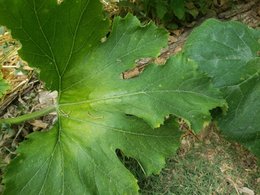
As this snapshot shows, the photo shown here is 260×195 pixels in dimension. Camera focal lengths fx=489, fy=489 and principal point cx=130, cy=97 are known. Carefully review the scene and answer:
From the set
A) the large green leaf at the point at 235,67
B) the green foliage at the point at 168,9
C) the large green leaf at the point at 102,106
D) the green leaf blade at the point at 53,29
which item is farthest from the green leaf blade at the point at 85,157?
the green foliage at the point at 168,9

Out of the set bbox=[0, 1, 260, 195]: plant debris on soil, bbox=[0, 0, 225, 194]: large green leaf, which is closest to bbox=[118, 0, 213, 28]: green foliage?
bbox=[0, 1, 260, 195]: plant debris on soil

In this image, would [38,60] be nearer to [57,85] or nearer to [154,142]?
[57,85]

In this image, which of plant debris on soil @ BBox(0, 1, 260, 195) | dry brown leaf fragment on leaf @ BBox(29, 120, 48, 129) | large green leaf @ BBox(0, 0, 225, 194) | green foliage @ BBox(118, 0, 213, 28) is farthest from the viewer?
green foliage @ BBox(118, 0, 213, 28)

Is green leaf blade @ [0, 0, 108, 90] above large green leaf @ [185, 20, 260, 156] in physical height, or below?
above

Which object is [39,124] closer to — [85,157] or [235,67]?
[85,157]

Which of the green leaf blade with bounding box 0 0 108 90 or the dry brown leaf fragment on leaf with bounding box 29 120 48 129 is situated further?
the dry brown leaf fragment on leaf with bounding box 29 120 48 129

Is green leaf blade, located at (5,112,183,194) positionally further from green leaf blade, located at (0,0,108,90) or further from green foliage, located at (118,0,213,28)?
green foliage, located at (118,0,213,28)

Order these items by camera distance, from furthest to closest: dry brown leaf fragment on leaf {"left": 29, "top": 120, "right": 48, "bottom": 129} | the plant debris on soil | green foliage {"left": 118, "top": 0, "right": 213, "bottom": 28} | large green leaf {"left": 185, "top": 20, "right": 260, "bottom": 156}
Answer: green foliage {"left": 118, "top": 0, "right": 213, "bottom": 28} < dry brown leaf fragment on leaf {"left": 29, "top": 120, "right": 48, "bottom": 129} < the plant debris on soil < large green leaf {"left": 185, "top": 20, "right": 260, "bottom": 156}

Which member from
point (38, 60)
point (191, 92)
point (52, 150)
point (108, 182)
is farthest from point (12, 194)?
point (191, 92)
